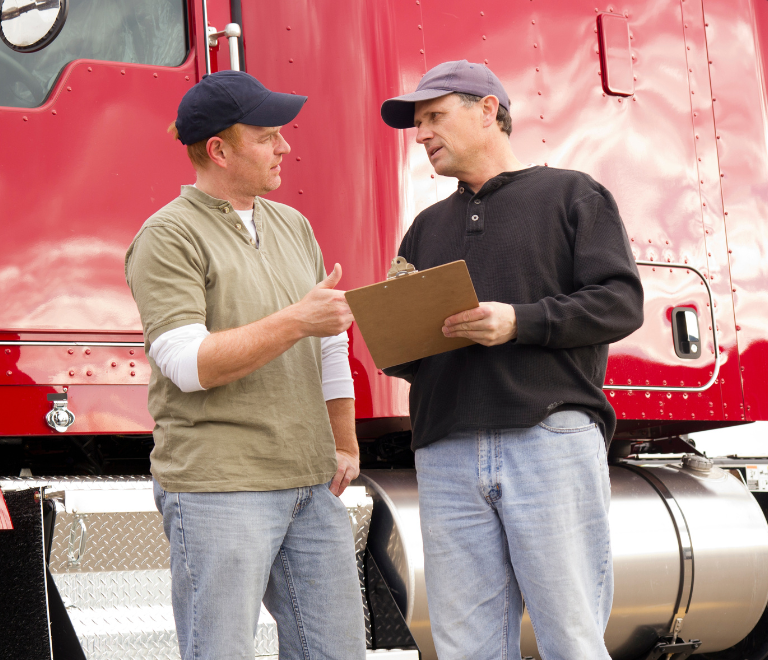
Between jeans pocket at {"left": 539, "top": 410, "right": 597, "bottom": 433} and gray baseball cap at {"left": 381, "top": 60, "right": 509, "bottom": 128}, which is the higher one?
gray baseball cap at {"left": 381, "top": 60, "right": 509, "bottom": 128}

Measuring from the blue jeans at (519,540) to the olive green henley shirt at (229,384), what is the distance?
0.98 feet

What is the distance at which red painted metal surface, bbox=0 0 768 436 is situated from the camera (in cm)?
259

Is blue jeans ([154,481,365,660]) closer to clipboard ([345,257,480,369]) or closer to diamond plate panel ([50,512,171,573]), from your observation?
clipboard ([345,257,480,369])

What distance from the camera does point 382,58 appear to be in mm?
2926

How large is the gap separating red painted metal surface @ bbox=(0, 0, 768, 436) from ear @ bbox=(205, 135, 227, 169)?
771 millimetres

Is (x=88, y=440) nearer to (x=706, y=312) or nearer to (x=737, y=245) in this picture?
(x=706, y=312)

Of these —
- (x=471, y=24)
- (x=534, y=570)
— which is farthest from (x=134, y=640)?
(x=471, y=24)

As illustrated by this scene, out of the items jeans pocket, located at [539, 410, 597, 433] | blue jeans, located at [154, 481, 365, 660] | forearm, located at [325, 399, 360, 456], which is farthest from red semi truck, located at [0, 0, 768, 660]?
jeans pocket, located at [539, 410, 597, 433]

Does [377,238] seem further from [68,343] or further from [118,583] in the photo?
[118,583]

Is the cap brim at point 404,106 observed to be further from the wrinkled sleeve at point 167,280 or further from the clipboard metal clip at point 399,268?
the wrinkled sleeve at point 167,280

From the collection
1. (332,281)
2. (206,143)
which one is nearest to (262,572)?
(332,281)

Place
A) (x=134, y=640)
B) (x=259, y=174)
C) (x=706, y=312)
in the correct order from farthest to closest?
(x=706, y=312), (x=134, y=640), (x=259, y=174)

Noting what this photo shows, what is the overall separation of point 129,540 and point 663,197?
2.25 metres

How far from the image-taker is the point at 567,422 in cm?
191
